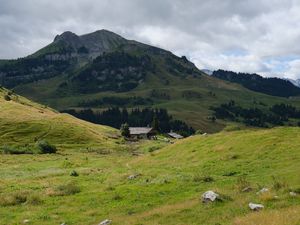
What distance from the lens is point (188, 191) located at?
112 feet

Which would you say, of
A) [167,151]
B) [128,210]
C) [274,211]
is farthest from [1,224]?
[167,151]

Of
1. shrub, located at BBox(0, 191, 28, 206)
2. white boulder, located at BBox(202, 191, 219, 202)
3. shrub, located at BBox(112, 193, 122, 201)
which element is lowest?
shrub, located at BBox(0, 191, 28, 206)

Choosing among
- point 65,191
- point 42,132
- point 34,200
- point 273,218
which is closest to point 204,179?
point 65,191

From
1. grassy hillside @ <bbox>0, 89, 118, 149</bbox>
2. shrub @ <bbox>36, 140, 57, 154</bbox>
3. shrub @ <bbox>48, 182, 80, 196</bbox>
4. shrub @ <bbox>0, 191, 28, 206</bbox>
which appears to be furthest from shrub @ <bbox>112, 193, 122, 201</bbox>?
grassy hillside @ <bbox>0, 89, 118, 149</bbox>

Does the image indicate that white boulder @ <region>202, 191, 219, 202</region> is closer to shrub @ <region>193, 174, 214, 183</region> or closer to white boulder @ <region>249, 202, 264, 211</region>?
white boulder @ <region>249, 202, 264, 211</region>

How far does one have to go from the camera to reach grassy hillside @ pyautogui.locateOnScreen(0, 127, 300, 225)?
2639cm

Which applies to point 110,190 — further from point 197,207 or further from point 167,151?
point 167,151

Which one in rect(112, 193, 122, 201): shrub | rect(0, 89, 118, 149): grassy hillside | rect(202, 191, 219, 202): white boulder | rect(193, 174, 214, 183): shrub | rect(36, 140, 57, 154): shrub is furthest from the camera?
rect(0, 89, 118, 149): grassy hillside

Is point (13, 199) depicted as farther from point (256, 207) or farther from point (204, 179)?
point (256, 207)

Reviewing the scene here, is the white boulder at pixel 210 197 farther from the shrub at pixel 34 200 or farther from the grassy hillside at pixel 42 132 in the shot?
the grassy hillside at pixel 42 132

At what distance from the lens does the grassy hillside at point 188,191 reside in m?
26.4

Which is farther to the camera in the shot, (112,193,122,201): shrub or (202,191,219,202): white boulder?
(112,193,122,201): shrub

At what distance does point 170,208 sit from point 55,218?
26.3 feet

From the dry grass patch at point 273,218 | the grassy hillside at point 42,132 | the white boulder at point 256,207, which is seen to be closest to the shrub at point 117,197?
the white boulder at point 256,207
